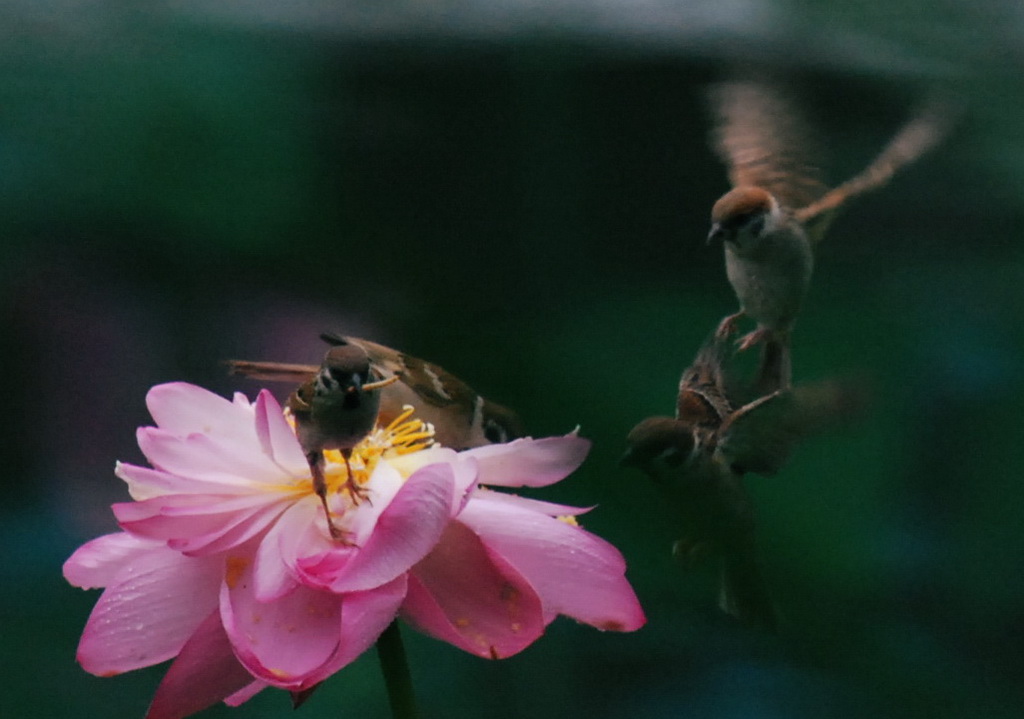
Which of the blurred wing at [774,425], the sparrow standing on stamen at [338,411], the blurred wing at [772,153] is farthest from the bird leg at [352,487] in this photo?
the blurred wing at [772,153]

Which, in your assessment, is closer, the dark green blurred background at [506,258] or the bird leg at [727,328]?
the bird leg at [727,328]

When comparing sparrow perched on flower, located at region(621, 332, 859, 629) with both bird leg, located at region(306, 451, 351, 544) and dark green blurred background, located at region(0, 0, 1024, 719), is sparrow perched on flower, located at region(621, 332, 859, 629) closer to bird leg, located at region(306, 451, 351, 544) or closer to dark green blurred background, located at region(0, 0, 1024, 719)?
bird leg, located at region(306, 451, 351, 544)

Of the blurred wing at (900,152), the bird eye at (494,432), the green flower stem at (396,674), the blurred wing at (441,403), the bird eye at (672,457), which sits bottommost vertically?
the bird eye at (494,432)

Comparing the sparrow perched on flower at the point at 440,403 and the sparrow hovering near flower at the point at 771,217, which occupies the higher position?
the sparrow hovering near flower at the point at 771,217

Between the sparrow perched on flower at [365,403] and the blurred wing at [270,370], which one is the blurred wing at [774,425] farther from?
the blurred wing at [270,370]

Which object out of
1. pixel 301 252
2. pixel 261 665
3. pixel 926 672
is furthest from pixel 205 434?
pixel 926 672

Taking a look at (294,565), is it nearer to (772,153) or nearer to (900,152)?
(772,153)

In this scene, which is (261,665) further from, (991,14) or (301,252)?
(991,14)
